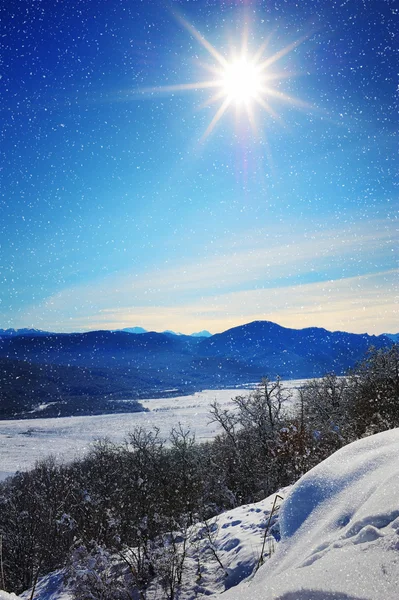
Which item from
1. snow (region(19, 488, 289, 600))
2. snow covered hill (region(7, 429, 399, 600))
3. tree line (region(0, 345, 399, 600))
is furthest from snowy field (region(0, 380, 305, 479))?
snow covered hill (region(7, 429, 399, 600))

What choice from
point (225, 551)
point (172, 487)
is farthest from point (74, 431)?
point (225, 551)

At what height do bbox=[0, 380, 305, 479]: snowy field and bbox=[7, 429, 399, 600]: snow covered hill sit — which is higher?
bbox=[7, 429, 399, 600]: snow covered hill

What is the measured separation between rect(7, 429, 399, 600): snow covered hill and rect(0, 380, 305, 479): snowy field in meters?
96.6

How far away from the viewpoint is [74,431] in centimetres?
15275

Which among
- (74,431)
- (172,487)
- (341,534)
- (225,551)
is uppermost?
(341,534)

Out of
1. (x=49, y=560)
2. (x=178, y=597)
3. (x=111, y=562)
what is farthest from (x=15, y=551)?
(x=178, y=597)

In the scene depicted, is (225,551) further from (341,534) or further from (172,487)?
(172,487)

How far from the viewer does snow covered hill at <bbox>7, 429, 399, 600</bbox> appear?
2.05 meters

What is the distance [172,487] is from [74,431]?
12512 centimetres

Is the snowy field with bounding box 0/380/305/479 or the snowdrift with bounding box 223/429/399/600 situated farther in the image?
the snowy field with bounding box 0/380/305/479

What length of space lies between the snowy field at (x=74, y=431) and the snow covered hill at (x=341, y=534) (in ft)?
317

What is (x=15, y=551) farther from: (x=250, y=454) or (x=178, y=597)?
(x=178, y=597)

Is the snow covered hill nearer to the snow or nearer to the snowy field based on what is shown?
the snow

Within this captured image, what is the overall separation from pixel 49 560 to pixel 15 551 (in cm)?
366
